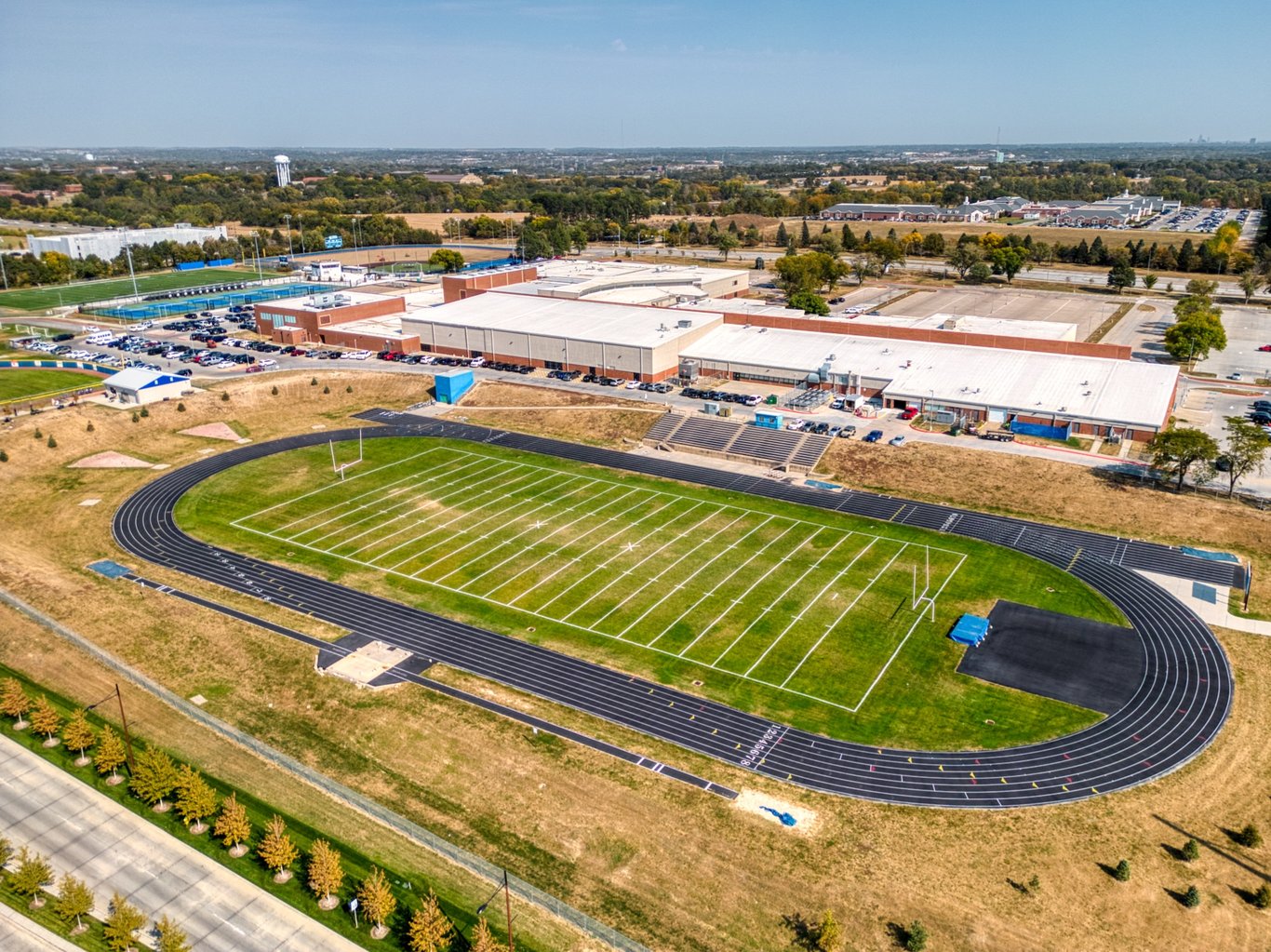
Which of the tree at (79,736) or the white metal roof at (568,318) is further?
the white metal roof at (568,318)

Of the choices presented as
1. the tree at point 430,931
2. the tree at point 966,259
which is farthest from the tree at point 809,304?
the tree at point 430,931

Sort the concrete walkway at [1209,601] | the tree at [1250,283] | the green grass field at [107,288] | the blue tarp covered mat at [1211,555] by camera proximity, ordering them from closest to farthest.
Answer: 1. the concrete walkway at [1209,601]
2. the blue tarp covered mat at [1211,555]
3. the tree at [1250,283]
4. the green grass field at [107,288]

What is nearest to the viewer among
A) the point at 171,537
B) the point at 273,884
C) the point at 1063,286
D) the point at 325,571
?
the point at 273,884

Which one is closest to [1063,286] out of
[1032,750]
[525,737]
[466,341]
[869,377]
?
[869,377]

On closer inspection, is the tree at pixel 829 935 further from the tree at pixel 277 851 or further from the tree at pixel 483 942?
the tree at pixel 277 851

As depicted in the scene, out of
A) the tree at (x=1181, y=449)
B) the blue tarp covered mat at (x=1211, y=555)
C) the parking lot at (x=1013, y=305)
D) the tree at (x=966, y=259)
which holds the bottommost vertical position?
the blue tarp covered mat at (x=1211, y=555)

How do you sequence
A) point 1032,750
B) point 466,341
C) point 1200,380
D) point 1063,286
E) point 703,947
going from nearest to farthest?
point 703,947, point 1032,750, point 1200,380, point 466,341, point 1063,286

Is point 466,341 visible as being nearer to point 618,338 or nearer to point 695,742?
point 618,338
